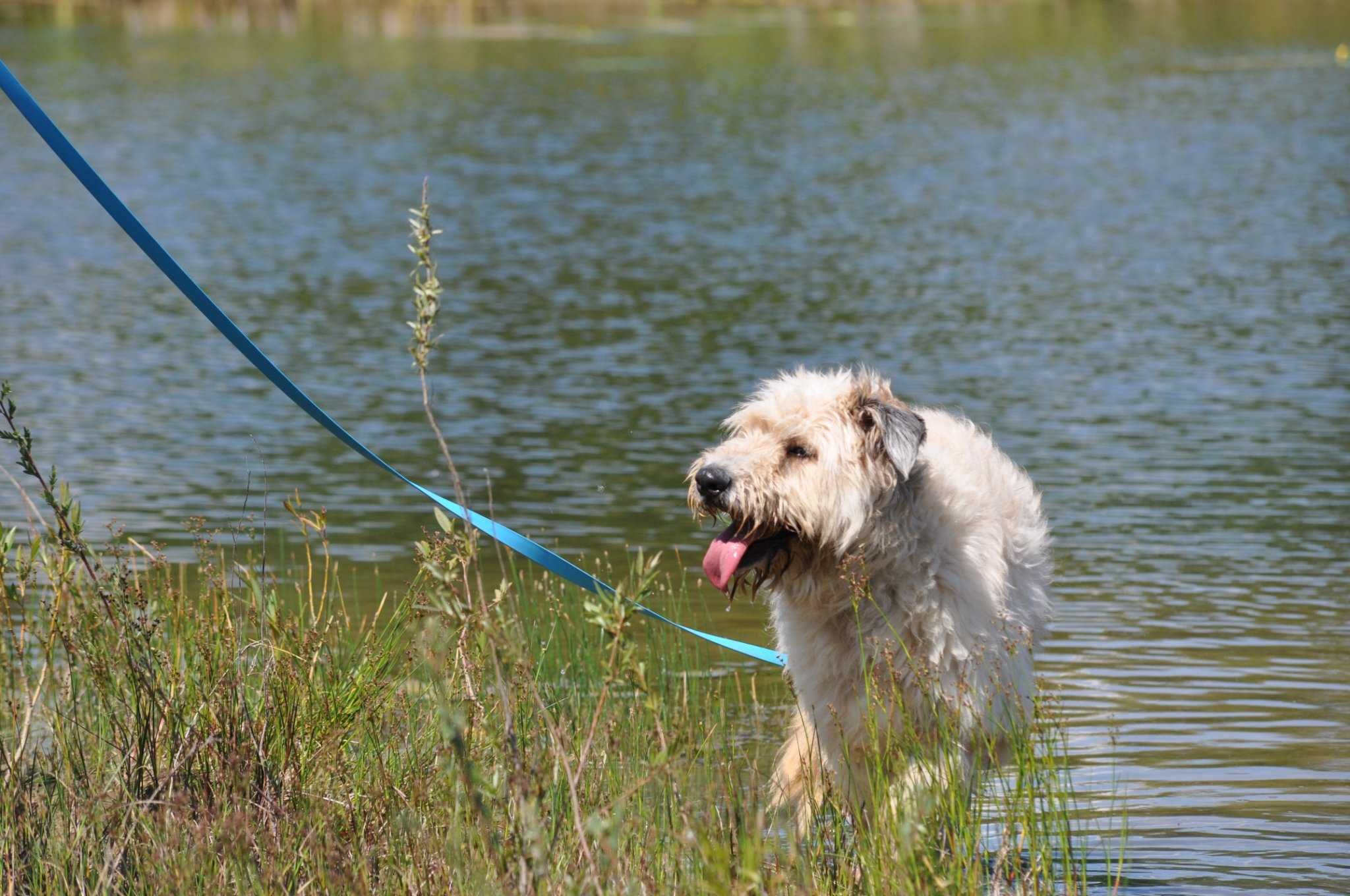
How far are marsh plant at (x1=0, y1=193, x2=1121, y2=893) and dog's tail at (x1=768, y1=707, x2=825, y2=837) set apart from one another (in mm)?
111

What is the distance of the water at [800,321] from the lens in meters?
8.91

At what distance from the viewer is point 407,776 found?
5.43 metres

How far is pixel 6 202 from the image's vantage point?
94.7 ft

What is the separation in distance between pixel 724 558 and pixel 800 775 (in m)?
1.01

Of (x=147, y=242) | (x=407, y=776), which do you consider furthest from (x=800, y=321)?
(x=147, y=242)

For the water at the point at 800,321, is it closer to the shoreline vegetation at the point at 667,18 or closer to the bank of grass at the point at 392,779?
the bank of grass at the point at 392,779

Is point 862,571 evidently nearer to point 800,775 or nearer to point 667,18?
point 800,775

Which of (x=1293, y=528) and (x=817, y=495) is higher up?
(x=817, y=495)

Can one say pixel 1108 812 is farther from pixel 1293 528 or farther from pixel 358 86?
pixel 358 86

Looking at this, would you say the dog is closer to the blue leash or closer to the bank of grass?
the bank of grass

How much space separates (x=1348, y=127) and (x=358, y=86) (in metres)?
25.0

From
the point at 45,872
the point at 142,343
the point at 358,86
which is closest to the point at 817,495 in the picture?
the point at 45,872

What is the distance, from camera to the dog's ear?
5441 millimetres

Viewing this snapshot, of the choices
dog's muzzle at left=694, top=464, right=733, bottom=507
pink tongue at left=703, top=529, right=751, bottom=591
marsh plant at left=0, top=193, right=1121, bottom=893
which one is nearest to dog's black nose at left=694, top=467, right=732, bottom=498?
dog's muzzle at left=694, top=464, right=733, bottom=507
